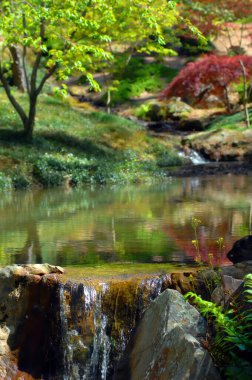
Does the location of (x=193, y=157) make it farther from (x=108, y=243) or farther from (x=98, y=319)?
(x=98, y=319)

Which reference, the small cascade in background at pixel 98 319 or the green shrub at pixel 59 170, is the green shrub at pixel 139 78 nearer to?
the green shrub at pixel 59 170

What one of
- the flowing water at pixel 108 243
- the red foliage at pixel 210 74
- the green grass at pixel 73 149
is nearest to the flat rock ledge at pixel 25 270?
the flowing water at pixel 108 243

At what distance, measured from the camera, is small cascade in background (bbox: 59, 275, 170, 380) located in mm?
7777

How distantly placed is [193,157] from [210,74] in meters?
6.12

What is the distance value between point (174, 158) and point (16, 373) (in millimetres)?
19006

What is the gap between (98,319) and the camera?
7.89 meters

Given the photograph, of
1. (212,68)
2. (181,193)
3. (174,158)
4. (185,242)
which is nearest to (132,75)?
(212,68)

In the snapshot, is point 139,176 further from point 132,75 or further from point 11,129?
point 132,75

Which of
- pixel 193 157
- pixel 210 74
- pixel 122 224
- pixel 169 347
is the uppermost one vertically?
pixel 210 74

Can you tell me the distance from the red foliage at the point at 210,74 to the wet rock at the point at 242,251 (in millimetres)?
22953

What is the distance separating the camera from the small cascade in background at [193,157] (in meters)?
26.9

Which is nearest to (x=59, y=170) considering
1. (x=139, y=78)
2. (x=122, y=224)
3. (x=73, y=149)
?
(x=73, y=149)

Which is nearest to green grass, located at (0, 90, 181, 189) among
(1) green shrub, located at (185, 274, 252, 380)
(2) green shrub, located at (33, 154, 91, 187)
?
(2) green shrub, located at (33, 154, 91, 187)

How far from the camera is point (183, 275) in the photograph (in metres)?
7.96
